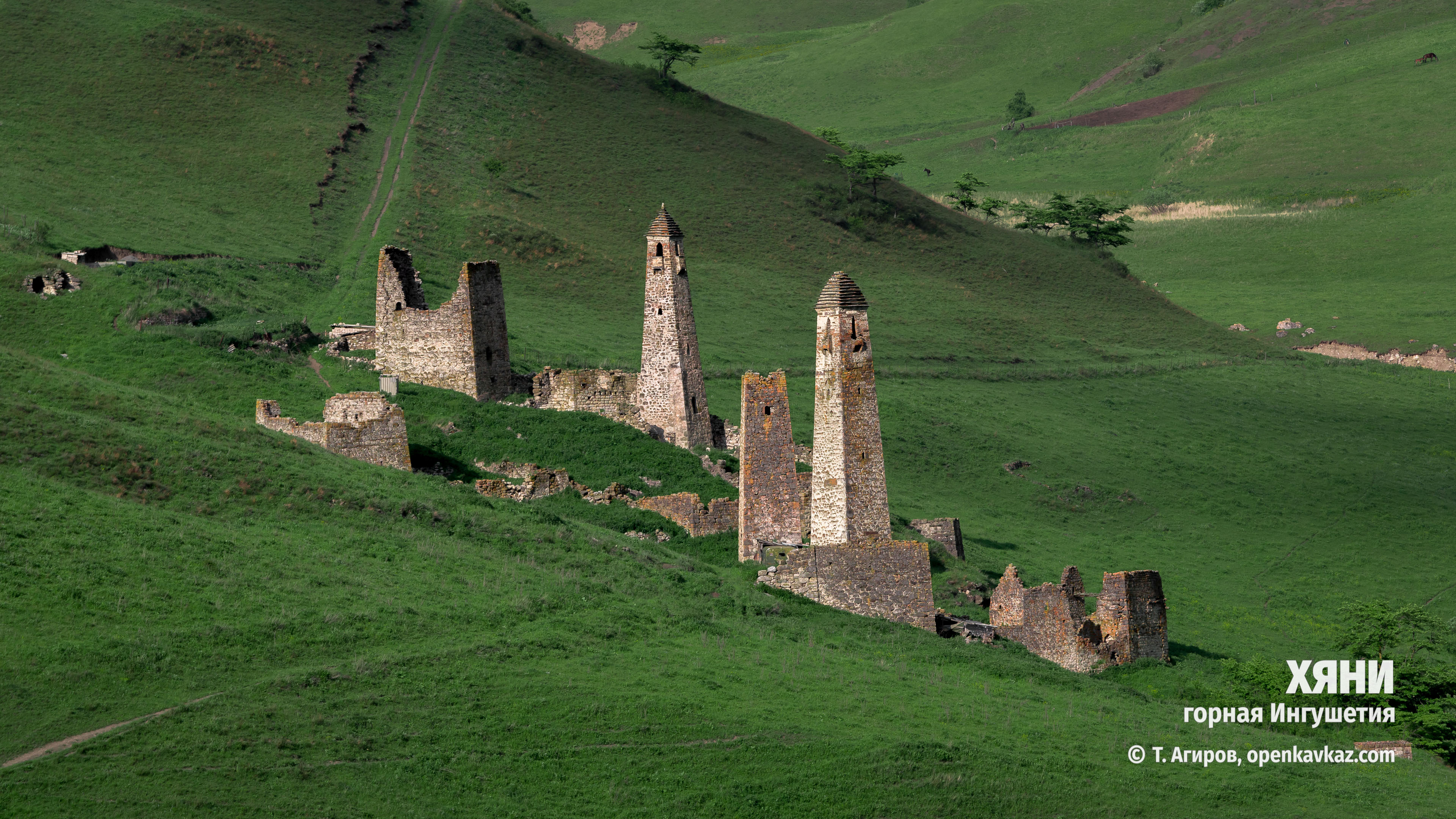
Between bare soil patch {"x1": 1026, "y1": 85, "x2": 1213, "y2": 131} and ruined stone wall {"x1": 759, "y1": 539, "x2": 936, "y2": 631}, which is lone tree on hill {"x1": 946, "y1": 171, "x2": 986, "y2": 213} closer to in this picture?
bare soil patch {"x1": 1026, "y1": 85, "x2": 1213, "y2": 131}

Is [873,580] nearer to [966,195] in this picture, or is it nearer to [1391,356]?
[1391,356]

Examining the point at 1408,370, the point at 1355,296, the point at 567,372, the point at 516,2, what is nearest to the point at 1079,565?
the point at 567,372

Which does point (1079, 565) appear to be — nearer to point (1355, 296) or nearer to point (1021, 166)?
point (1355, 296)

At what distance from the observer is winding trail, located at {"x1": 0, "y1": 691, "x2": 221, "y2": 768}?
28.1 metres

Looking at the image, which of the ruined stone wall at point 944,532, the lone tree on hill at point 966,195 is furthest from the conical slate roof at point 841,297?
the lone tree on hill at point 966,195

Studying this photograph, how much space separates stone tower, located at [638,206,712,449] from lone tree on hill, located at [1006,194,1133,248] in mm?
84303

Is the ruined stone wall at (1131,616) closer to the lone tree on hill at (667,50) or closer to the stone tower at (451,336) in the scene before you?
the stone tower at (451,336)

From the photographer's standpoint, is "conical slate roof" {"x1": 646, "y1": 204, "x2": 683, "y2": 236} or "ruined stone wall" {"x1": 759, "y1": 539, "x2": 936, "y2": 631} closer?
"ruined stone wall" {"x1": 759, "y1": 539, "x2": 936, "y2": 631}

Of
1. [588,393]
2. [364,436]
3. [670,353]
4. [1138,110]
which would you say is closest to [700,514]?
[670,353]

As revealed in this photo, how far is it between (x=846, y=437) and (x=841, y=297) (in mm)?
3871

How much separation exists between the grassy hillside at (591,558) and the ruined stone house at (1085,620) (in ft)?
3.52

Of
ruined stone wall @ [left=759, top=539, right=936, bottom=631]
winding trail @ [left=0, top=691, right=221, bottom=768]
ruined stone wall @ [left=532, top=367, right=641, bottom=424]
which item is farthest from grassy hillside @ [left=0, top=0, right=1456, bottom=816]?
ruined stone wall @ [left=532, top=367, right=641, bottom=424]

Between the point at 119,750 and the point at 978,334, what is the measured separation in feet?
257

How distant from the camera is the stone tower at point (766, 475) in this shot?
46281mm
